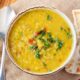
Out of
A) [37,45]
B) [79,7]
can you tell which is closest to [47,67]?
[37,45]

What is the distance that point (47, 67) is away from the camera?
1.21 meters

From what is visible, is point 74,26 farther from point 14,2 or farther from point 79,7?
point 14,2

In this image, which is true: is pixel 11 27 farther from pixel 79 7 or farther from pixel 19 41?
pixel 79 7

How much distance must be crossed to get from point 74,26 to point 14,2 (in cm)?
29

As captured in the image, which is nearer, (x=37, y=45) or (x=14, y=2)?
(x=37, y=45)

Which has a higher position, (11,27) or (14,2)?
(14,2)

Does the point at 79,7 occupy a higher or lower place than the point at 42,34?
higher

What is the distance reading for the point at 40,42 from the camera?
1222 millimetres

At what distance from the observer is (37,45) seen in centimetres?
122

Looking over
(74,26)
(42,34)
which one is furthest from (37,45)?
(74,26)

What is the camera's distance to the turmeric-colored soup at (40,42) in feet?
3.98

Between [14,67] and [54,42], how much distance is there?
0.70ft

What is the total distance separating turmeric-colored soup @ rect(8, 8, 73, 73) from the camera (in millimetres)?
1213

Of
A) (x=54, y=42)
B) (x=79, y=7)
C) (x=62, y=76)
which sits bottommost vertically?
(x=62, y=76)
